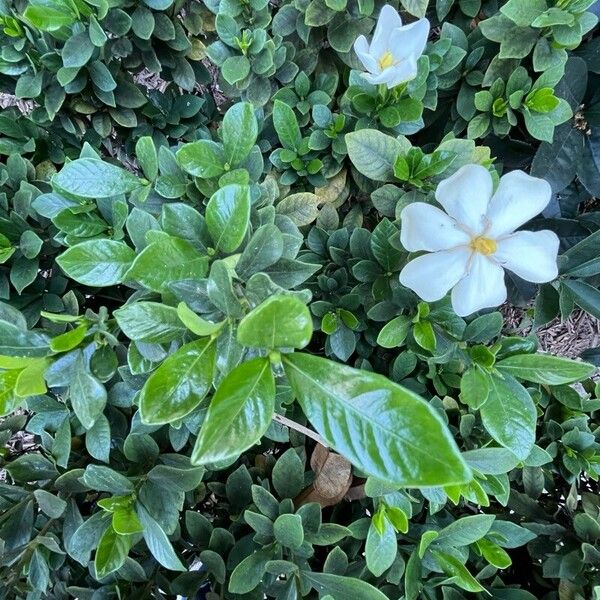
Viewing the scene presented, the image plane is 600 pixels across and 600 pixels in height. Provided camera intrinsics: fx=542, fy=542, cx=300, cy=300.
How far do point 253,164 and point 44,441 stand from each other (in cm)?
47

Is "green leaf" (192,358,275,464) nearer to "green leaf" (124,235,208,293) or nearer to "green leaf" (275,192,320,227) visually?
"green leaf" (124,235,208,293)

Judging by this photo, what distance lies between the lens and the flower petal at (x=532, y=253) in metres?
0.63

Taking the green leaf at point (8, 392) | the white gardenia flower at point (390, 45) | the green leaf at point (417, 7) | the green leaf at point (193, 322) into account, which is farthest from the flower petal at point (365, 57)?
the green leaf at point (8, 392)

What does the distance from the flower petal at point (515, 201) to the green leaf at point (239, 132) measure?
0.29m

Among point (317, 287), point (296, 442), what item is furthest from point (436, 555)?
point (317, 287)

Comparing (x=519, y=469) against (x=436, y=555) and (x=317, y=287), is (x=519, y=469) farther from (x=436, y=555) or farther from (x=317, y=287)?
(x=317, y=287)

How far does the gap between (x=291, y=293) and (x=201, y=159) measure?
23cm

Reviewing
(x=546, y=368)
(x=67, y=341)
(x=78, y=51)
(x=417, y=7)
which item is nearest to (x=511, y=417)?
(x=546, y=368)

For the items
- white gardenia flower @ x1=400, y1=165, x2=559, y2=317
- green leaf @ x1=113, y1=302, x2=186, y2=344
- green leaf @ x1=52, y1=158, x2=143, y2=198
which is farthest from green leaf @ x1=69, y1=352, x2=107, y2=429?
white gardenia flower @ x1=400, y1=165, x2=559, y2=317

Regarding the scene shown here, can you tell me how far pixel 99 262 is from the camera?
1.79 ft

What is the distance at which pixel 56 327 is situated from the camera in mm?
753

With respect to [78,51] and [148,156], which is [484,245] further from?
[78,51]

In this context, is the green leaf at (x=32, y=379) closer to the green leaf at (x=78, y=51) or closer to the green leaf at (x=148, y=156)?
the green leaf at (x=148, y=156)

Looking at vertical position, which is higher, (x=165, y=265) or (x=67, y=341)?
(x=165, y=265)
